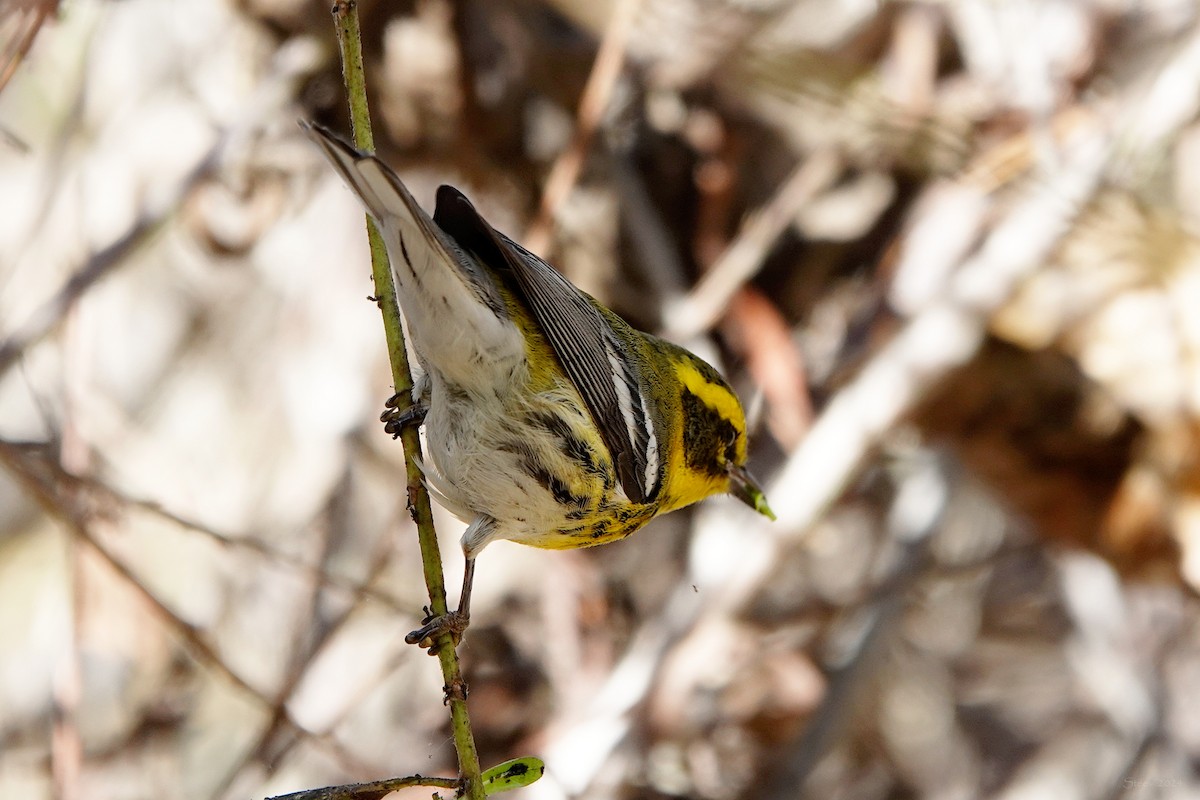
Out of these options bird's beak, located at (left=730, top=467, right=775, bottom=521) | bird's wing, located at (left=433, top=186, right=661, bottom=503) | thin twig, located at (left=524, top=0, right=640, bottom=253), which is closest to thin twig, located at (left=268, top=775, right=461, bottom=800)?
bird's wing, located at (left=433, top=186, right=661, bottom=503)

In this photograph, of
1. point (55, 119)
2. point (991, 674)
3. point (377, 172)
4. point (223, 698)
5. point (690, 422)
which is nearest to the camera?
point (377, 172)

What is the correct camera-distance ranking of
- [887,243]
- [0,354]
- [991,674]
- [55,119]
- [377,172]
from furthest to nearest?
[991,674] < [887,243] < [55,119] < [0,354] < [377,172]

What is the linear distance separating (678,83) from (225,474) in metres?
2.27

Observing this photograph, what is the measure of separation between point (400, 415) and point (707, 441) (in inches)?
39.2

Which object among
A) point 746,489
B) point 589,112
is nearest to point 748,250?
point 589,112

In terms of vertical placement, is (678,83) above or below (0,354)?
above

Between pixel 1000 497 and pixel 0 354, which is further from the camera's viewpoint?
pixel 1000 497

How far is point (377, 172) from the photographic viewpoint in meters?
1.75

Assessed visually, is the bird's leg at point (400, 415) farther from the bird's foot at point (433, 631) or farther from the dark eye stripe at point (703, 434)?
the dark eye stripe at point (703, 434)

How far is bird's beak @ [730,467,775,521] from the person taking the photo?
9.78ft

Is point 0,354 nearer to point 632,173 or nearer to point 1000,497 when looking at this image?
point 632,173

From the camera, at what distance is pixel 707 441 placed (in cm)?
289

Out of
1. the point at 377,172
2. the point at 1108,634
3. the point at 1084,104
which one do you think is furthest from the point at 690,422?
the point at 1108,634

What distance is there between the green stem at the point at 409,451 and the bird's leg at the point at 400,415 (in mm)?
77
